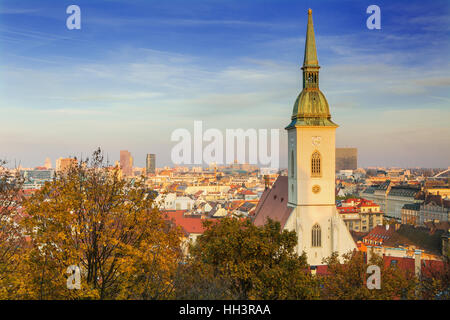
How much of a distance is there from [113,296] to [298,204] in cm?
2679

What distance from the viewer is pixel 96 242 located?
18438 mm

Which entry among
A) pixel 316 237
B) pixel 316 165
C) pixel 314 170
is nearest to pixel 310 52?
pixel 316 165

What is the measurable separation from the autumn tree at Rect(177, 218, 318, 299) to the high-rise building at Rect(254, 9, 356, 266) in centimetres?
2005

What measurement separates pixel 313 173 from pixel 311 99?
6.83 m

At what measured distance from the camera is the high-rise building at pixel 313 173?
1657 inches

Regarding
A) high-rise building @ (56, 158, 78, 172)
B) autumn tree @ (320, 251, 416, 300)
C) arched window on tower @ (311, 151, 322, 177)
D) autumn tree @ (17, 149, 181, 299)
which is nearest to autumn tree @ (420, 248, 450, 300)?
autumn tree @ (320, 251, 416, 300)

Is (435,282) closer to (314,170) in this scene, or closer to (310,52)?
(314,170)

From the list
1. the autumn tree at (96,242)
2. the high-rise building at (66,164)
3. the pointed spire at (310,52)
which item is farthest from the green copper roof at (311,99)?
the autumn tree at (96,242)
